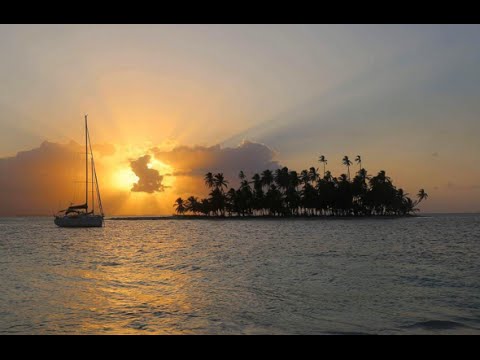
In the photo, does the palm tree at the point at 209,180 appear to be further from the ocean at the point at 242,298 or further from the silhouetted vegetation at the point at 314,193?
the ocean at the point at 242,298

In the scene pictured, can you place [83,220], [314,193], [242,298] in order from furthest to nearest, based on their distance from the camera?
[314,193] < [83,220] < [242,298]

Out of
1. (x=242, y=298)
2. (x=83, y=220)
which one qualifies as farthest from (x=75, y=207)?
(x=242, y=298)

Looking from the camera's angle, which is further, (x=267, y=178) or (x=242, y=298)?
(x=267, y=178)

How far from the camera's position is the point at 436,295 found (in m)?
18.1

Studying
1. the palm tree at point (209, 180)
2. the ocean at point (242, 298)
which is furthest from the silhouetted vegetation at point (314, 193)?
the ocean at point (242, 298)

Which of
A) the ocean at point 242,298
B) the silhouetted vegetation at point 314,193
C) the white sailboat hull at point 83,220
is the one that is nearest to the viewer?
the ocean at point 242,298

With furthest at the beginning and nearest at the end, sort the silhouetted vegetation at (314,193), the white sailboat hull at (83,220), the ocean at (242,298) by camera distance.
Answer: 1. the silhouetted vegetation at (314,193)
2. the white sailboat hull at (83,220)
3. the ocean at (242,298)

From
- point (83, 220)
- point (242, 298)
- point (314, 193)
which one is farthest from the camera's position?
point (314, 193)

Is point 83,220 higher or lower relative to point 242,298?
higher

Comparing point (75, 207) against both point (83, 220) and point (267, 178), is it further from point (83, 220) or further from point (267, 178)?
point (267, 178)

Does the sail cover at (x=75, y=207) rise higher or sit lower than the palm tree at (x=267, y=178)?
lower

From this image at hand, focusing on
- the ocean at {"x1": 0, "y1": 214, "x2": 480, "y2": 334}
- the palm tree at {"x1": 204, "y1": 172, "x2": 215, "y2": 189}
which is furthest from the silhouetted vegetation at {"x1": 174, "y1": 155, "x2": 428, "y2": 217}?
the ocean at {"x1": 0, "y1": 214, "x2": 480, "y2": 334}
